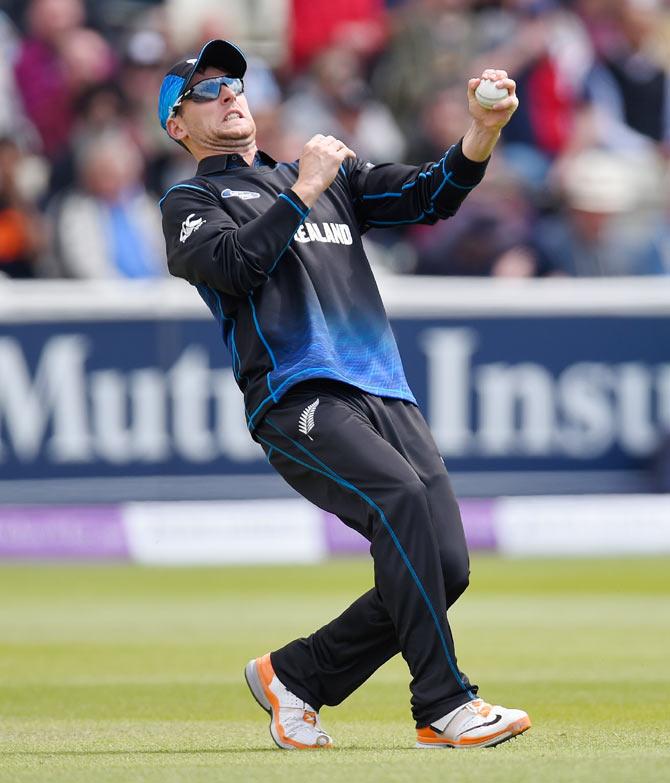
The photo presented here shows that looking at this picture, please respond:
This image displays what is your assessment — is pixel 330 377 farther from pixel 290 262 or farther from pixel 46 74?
pixel 46 74

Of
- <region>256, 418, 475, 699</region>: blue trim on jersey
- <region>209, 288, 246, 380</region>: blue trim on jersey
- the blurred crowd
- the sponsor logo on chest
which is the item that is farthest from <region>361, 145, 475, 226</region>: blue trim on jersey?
the blurred crowd

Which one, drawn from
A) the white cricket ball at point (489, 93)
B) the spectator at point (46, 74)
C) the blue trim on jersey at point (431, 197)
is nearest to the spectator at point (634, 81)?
the spectator at point (46, 74)

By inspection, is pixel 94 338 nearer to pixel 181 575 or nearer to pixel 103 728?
pixel 181 575

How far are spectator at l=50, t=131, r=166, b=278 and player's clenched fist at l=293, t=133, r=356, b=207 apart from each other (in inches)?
323

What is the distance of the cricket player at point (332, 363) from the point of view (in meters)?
4.95

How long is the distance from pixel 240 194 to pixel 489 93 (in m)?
0.82

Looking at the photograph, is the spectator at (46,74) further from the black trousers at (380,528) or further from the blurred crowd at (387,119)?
the black trousers at (380,528)

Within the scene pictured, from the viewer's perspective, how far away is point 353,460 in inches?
198

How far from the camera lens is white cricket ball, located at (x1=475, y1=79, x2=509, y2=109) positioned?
5211 mm

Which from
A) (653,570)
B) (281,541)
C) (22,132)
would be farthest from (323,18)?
(653,570)

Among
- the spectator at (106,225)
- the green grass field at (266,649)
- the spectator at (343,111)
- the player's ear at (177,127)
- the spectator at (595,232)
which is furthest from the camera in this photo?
the spectator at (343,111)

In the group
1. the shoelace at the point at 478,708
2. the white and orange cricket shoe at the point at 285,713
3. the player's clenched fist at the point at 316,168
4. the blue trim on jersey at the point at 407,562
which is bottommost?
the white and orange cricket shoe at the point at 285,713

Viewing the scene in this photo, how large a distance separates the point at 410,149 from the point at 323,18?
1.67 meters

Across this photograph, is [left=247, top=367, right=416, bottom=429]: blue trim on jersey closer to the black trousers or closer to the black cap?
the black trousers
